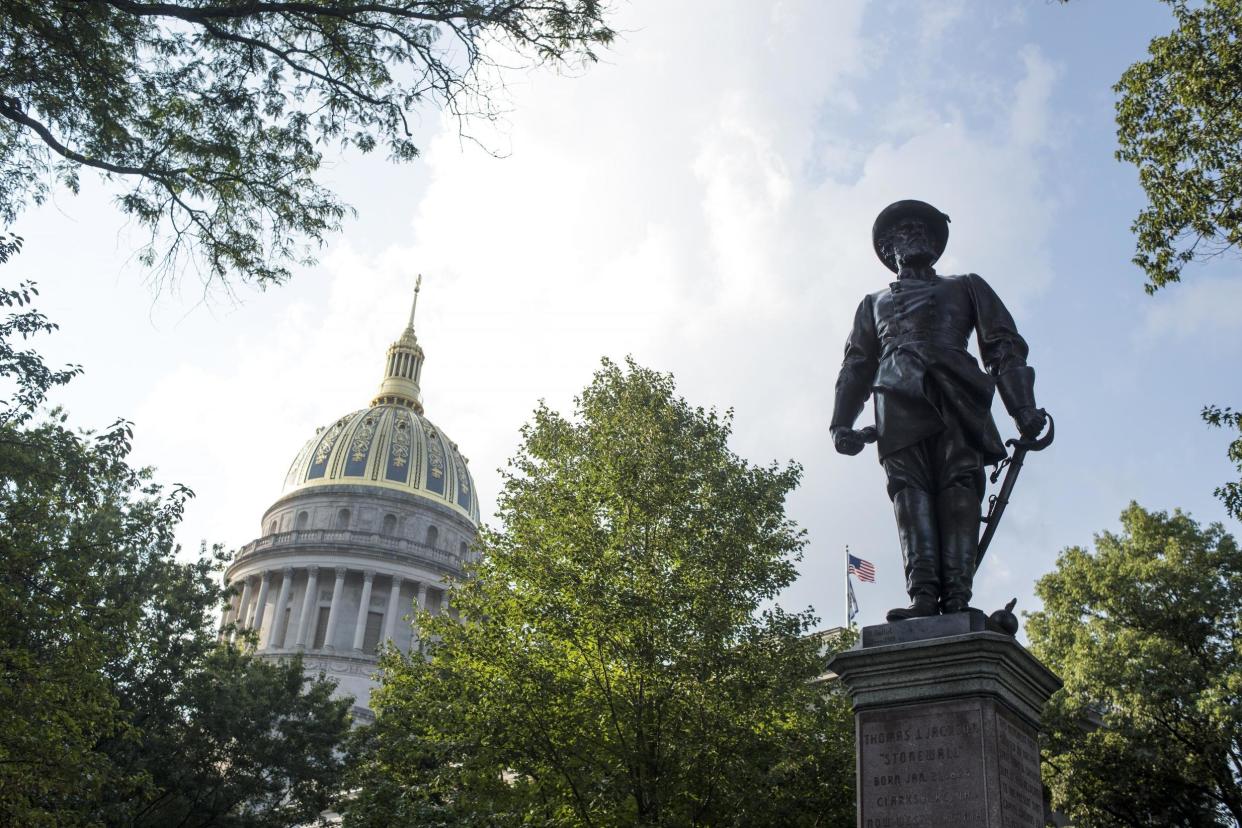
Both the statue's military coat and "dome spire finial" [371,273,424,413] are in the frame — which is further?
"dome spire finial" [371,273,424,413]

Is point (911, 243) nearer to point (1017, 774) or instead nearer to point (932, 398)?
point (932, 398)

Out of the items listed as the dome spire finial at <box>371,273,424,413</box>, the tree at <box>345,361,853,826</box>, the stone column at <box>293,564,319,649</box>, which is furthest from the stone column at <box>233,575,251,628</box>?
the tree at <box>345,361,853,826</box>

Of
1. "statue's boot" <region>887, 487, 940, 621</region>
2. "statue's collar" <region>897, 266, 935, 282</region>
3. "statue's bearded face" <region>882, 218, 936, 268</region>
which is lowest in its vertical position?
"statue's boot" <region>887, 487, 940, 621</region>

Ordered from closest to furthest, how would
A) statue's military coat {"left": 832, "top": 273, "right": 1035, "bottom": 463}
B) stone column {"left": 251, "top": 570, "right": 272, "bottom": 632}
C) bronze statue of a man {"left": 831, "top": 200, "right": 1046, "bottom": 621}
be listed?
bronze statue of a man {"left": 831, "top": 200, "right": 1046, "bottom": 621} < statue's military coat {"left": 832, "top": 273, "right": 1035, "bottom": 463} < stone column {"left": 251, "top": 570, "right": 272, "bottom": 632}

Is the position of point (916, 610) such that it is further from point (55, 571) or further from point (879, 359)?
point (55, 571)

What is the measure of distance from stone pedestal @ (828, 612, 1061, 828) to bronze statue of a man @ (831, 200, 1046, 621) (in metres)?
0.46

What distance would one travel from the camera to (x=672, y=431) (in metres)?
23.3

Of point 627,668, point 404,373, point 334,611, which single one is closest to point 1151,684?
point 627,668

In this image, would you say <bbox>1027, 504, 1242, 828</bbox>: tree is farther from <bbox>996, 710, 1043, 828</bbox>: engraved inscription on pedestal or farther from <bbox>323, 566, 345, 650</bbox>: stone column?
<bbox>323, 566, 345, 650</bbox>: stone column

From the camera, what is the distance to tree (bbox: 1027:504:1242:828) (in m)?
25.3

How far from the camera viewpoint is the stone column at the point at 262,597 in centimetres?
9107

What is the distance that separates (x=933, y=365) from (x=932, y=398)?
25cm

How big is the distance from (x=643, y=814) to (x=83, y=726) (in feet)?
34.8

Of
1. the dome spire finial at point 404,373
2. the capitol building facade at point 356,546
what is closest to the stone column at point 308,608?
the capitol building facade at point 356,546
